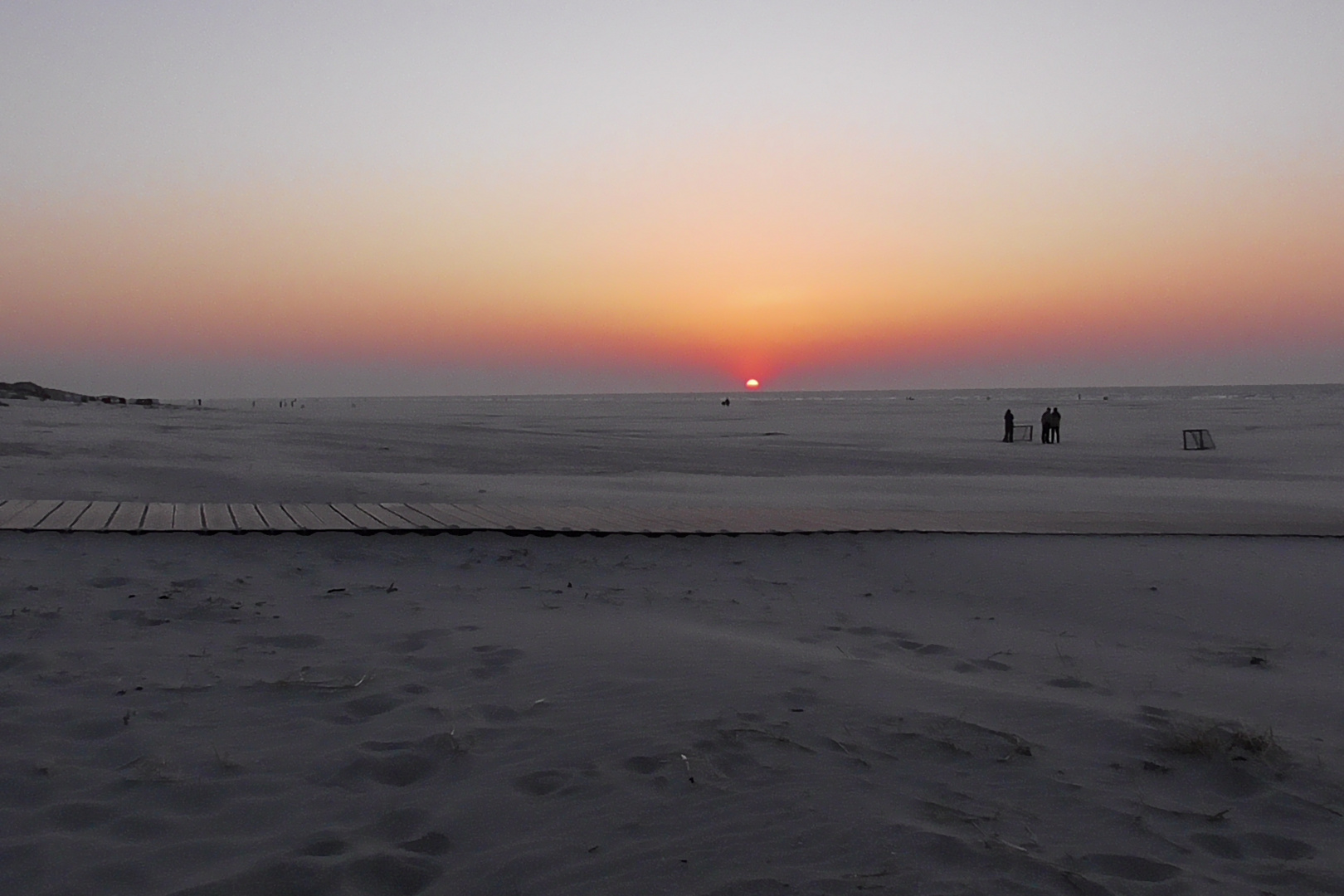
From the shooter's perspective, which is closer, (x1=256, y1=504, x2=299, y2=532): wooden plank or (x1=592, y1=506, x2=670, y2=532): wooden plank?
(x1=256, y1=504, x2=299, y2=532): wooden plank

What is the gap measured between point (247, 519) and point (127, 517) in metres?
1.13

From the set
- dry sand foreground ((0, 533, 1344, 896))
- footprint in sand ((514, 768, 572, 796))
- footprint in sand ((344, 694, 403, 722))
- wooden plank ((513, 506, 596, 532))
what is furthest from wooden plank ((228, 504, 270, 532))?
footprint in sand ((514, 768, 572, 796))

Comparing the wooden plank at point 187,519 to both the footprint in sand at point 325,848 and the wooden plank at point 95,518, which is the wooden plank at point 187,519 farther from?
the footprint in sand at point 325,848

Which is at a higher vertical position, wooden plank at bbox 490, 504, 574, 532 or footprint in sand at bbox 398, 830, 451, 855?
wooden plank at bbox 490, 504, 574, 532

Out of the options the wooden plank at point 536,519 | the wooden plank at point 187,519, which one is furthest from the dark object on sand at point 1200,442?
the wooden plank at point 187,519

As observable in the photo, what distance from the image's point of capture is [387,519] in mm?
9523

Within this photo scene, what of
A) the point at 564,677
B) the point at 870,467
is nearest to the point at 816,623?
the point at 564,677

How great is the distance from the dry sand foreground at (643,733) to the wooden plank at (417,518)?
1138 mm

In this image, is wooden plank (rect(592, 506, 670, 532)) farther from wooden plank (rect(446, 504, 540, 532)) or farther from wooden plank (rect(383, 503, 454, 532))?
wooden plank (rect(383, 503, 454, 532))

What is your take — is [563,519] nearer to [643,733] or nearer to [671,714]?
[671,714]

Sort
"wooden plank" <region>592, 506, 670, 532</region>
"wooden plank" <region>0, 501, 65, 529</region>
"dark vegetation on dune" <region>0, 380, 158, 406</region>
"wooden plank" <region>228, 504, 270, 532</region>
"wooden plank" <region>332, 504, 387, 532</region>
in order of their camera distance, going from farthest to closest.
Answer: "dark vegetation on dune" <region>0, 380, 158, 406</region>
"wooden plank" <region>592, 506, 670, 532</region>
"wooden plank" <region>332, 504, 387, 532</region>
"wooden plank" <region>228, 504, 270, 532</region>
"wooden plank" <region>0, 501, 65, 529</region>

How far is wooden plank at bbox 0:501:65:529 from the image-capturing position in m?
8.47

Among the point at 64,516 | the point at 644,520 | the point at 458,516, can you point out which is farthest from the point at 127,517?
the point at 644,520

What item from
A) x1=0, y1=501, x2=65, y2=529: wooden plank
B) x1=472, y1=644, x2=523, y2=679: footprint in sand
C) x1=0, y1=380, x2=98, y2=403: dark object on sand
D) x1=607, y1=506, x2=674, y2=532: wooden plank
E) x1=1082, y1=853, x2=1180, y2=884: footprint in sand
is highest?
x1=0, y1=380, x2=98, y2=403: dark object on sand
